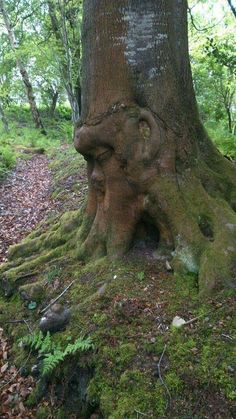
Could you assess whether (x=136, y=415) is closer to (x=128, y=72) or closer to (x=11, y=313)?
(x=11, y=313)

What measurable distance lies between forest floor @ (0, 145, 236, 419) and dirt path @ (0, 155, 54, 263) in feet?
7.87

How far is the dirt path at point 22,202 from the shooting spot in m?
A: 7.37

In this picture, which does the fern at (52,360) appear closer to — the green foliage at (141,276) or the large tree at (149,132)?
the green foliage at (141,276)

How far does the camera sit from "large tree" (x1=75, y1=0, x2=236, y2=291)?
12.7 ft

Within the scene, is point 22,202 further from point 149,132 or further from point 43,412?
point 43,412

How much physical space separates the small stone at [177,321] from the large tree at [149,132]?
577mm

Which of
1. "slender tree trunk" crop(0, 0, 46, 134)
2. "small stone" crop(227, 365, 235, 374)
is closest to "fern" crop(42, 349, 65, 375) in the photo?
"small stone" crop(227, 365, 235, 374)

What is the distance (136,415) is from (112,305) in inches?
43.7

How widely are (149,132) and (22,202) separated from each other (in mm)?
6169

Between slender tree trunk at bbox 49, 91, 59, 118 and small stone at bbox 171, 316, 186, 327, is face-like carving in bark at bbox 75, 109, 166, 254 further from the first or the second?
slender tree trunk at bbox 49, 91, 59, 118

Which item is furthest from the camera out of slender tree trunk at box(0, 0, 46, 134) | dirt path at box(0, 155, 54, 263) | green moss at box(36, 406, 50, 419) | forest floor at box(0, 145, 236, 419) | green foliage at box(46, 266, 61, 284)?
slender tree trunk at box(0, 0, 46, 134)

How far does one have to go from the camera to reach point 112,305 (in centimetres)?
365

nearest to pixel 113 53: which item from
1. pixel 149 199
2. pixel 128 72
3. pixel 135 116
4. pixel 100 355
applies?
pixel 128 72

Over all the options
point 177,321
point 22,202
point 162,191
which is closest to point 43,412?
point 177,321
